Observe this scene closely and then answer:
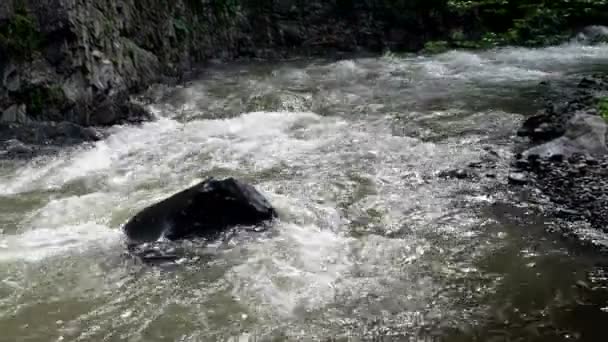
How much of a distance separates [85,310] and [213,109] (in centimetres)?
622

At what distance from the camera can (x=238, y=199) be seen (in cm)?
579

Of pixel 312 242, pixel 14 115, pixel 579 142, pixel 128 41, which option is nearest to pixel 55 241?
pixel 312 242

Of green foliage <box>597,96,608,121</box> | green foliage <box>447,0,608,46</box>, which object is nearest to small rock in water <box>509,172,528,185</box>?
green foliage <box>597,96,608,121</box>

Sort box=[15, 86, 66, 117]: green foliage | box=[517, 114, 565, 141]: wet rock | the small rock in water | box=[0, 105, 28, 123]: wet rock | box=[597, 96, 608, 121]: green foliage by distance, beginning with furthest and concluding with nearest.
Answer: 1. box=[15, 86, 66, 117]: green foliage
2. box=[0, 105, 28, 123]: wet rock
3. box=[517, 114, 565, 141]: wet rock
4. box=[597, 96, 608, 121]: green foliage
5. the small rock in water

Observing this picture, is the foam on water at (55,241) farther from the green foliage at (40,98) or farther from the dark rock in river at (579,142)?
the dark rock in river at (579,142)

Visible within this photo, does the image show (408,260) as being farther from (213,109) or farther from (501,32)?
(501,32)

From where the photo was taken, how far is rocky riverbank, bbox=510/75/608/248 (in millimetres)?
5729

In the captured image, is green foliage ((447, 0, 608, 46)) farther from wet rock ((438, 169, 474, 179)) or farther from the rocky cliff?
wet rock ((438, 169, 474, 179))

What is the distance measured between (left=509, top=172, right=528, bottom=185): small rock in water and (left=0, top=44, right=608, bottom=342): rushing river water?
0.63 ft

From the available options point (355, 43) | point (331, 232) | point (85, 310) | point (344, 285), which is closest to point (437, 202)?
point (331, 232)

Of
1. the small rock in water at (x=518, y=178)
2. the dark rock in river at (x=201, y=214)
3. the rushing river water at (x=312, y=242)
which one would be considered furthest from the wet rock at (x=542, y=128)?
the dark rock in river at (x=201, y=214)

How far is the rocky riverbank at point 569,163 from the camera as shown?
5729 mm

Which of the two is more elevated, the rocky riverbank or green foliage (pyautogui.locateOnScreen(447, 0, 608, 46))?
green foliage (pyautogui.locateOnScreen(447, 0, 608, 46))

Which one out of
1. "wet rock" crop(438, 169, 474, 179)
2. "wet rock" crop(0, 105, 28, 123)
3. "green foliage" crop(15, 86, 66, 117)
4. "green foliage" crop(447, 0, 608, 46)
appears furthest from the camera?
"green foliage" crop(447, 0, 608, 46)
